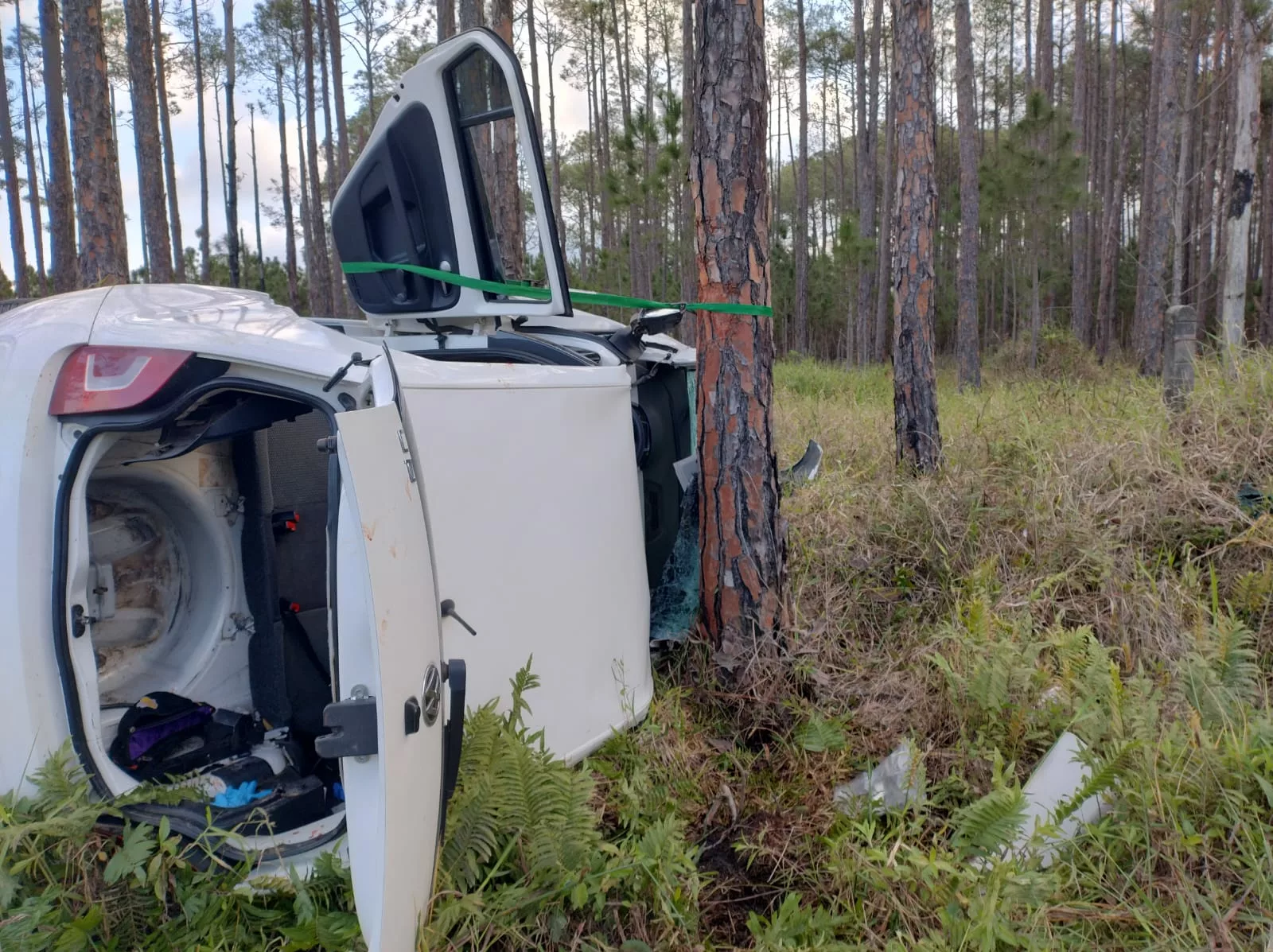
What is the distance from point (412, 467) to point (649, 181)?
1669cm

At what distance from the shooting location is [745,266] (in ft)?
10.6

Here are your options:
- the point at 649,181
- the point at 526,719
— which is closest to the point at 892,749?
the point at 526,719

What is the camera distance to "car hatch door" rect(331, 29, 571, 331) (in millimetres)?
2988

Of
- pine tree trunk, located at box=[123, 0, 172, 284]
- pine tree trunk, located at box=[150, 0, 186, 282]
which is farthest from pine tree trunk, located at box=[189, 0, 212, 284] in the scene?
pine tree trunk, located at box=[123, 0, 172, 284]

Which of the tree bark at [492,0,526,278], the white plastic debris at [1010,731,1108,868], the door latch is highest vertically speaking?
the tree bark at [492,0,526,278]

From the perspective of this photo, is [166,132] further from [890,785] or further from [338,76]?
[890,785]

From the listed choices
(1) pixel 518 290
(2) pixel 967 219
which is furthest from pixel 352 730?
(2) pixel 967 219

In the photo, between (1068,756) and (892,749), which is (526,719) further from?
(1068,756)

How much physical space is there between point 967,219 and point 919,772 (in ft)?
38.1

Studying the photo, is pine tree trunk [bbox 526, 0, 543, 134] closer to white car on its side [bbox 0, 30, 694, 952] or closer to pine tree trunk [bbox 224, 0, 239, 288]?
pine tree trunk [bbox 224, 0, 239, 288]

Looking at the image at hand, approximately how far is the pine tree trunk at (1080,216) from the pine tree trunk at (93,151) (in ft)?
56.3

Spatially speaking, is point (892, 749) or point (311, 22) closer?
point (892, 749)

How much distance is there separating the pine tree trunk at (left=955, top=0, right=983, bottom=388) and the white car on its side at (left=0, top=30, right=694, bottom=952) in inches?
336

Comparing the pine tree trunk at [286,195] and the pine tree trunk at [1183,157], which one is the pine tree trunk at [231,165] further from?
the pine tree trunk at [1183,157]
